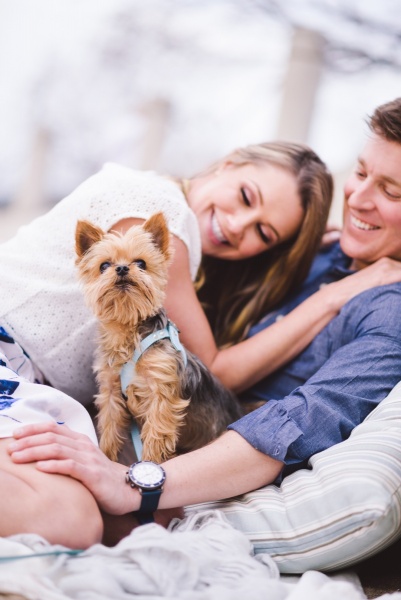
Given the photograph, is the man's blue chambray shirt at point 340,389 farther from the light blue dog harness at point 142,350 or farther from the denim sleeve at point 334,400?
the light blue dog harness at point 142,350

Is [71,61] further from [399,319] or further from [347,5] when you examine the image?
[399,319]

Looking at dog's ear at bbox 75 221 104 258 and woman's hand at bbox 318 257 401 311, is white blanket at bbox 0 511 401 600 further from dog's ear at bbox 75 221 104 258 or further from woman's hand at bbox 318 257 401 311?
woman's hand at bbox 318 257 401 311

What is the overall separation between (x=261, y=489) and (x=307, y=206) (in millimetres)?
1278

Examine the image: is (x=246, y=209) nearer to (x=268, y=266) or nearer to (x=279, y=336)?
(x=268, y=266)

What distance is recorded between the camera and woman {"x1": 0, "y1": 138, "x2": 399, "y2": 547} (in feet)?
4.05

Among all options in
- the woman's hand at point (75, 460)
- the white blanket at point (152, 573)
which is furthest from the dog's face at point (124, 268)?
the white blanket at point (152, 573)

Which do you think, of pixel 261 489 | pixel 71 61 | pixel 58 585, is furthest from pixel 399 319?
pixel 71 61

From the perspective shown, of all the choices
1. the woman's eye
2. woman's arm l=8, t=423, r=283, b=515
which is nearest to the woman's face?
the woman's eye

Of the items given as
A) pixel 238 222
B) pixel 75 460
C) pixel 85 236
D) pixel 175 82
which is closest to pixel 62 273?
pixel 85 236

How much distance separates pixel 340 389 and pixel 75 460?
0.78 meters

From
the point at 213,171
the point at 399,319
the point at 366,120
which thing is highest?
the point at 366,120

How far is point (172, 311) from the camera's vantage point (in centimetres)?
195

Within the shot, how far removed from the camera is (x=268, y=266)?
258cm

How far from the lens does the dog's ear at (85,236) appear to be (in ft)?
5.01
